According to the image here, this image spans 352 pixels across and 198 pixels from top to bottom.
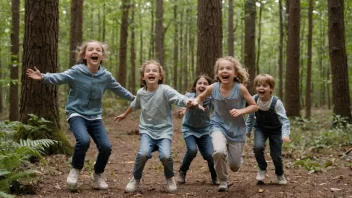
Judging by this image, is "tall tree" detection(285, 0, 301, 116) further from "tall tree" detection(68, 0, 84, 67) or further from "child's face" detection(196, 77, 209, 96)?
"child's face" detection(196, 77, 209, 96)

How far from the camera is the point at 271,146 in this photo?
5.70m

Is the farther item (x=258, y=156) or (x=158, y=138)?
(x=258, y=156)

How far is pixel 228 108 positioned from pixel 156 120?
107 cm

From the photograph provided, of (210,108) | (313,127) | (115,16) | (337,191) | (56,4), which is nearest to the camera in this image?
(337,191)

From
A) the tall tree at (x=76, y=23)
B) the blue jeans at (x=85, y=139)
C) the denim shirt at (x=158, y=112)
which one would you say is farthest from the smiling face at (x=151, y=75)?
the tall tree at (x=76, y=23)

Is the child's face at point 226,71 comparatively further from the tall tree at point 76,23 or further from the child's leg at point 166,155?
the tall tree at point 76,23

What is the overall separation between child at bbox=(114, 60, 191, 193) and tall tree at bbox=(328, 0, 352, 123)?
8.53 meters

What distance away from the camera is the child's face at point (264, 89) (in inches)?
219

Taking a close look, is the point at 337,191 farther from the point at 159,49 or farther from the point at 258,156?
the point at 159,49

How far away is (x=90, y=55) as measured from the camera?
545 cm

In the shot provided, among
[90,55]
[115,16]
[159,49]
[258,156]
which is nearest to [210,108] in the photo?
[258,156]

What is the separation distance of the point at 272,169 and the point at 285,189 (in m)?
1.95

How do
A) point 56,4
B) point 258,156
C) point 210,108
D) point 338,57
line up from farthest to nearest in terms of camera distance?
point 338,57 → point 56,4 → point 210,108 → point 258,156

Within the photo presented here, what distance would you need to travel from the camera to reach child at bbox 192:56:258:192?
5.19 meters
